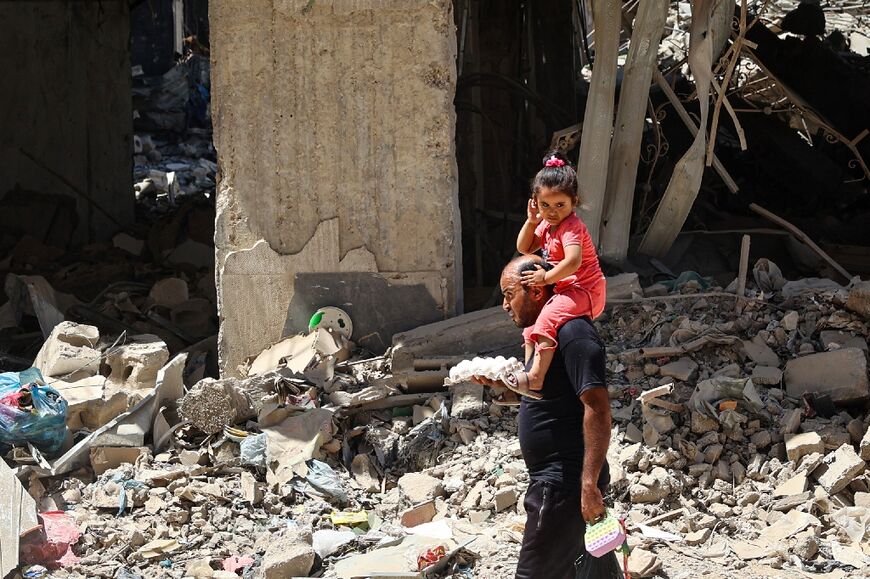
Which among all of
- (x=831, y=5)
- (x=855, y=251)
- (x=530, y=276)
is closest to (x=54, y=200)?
(x=855, y=251)

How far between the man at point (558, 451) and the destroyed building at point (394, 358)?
12.3 inches

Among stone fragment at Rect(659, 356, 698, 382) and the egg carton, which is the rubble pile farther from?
the egg carton

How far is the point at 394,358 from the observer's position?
575 cm

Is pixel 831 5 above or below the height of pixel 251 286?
above

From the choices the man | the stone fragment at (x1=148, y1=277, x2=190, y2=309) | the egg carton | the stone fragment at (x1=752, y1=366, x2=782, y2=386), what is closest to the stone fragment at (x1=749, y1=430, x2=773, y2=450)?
the stone fragment at (x1=752, y1=366, x2=782, y2=386)

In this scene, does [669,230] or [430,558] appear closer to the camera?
[430,558]

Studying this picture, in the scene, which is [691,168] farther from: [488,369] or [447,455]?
[488,369]

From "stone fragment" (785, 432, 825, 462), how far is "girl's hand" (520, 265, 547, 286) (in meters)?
2.13

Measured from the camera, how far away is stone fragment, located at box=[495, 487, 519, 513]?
4.86 m

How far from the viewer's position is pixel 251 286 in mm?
6098

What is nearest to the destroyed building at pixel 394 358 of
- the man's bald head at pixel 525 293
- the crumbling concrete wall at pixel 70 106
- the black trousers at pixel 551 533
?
the man's bald head at pixel 525 293

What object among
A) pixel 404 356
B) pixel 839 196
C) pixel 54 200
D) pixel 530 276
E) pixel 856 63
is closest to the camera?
pixel 530 276

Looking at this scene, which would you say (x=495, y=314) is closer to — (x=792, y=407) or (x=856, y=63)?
(x=792, y=407)

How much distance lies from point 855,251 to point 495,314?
3.29 m
